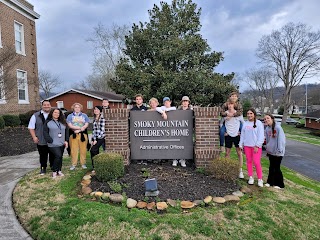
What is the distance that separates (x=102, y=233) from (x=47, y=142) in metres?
2.62

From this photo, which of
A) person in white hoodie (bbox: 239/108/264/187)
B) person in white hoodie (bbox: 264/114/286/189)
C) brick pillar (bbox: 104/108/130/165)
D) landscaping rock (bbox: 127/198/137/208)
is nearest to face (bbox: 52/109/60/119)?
brick pillar (bbox: 104/108/130/165)

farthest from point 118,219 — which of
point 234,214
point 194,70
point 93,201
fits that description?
point 194,70

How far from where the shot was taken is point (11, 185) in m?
4.90

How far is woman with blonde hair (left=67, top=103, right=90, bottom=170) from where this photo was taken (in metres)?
5.50

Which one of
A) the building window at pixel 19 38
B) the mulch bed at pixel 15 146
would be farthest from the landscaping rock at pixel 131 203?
the building window at pixel 19 38

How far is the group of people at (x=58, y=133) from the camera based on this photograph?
16.3ft

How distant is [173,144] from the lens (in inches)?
225

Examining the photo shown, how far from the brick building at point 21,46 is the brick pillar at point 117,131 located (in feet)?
35.4

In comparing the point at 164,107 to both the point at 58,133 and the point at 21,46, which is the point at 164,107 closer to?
the point at 58,133

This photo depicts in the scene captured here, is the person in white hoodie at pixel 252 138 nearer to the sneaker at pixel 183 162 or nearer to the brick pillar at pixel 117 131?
the sneaker at pixel 183 162

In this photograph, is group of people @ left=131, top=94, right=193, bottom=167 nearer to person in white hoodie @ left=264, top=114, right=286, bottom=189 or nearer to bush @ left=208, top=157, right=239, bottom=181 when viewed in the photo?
bush @ left=208, top=157, right=239, bottom=181

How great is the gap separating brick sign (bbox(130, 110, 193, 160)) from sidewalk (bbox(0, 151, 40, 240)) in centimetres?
262

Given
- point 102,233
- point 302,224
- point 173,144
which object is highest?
point 173,144

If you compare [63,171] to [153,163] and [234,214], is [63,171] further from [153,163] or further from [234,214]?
[234,214]
